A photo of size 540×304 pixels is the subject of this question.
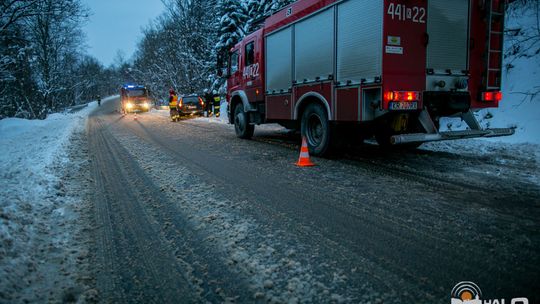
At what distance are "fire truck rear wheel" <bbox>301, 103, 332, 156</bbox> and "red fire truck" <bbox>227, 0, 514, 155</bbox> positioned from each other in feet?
0.08

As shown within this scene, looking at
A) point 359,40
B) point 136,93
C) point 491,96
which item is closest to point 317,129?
point 359,40

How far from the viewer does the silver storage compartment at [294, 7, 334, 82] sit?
24.4 ft

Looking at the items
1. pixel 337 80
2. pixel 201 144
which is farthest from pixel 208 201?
pixel 201 144

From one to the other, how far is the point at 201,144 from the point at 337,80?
4858 mm

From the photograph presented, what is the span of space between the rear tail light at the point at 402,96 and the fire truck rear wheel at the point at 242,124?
6.13 meters

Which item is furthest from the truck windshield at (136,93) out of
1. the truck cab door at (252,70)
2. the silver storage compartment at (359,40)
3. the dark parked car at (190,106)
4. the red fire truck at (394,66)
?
the silver storage compartment at (359,40)

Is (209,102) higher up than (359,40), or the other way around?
(359,40)

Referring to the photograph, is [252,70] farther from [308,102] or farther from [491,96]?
[491,96]

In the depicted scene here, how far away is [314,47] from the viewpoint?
796 cm

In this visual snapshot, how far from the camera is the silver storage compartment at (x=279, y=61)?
8994 mm

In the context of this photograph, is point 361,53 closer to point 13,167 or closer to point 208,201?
point 208,201

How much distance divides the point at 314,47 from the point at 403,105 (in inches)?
109

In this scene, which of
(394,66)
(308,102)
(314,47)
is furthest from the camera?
(308,102)

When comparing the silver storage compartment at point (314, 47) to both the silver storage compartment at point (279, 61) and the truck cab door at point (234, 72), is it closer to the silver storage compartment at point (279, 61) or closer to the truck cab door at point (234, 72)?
the silver storage compartment at point (279, 61)
